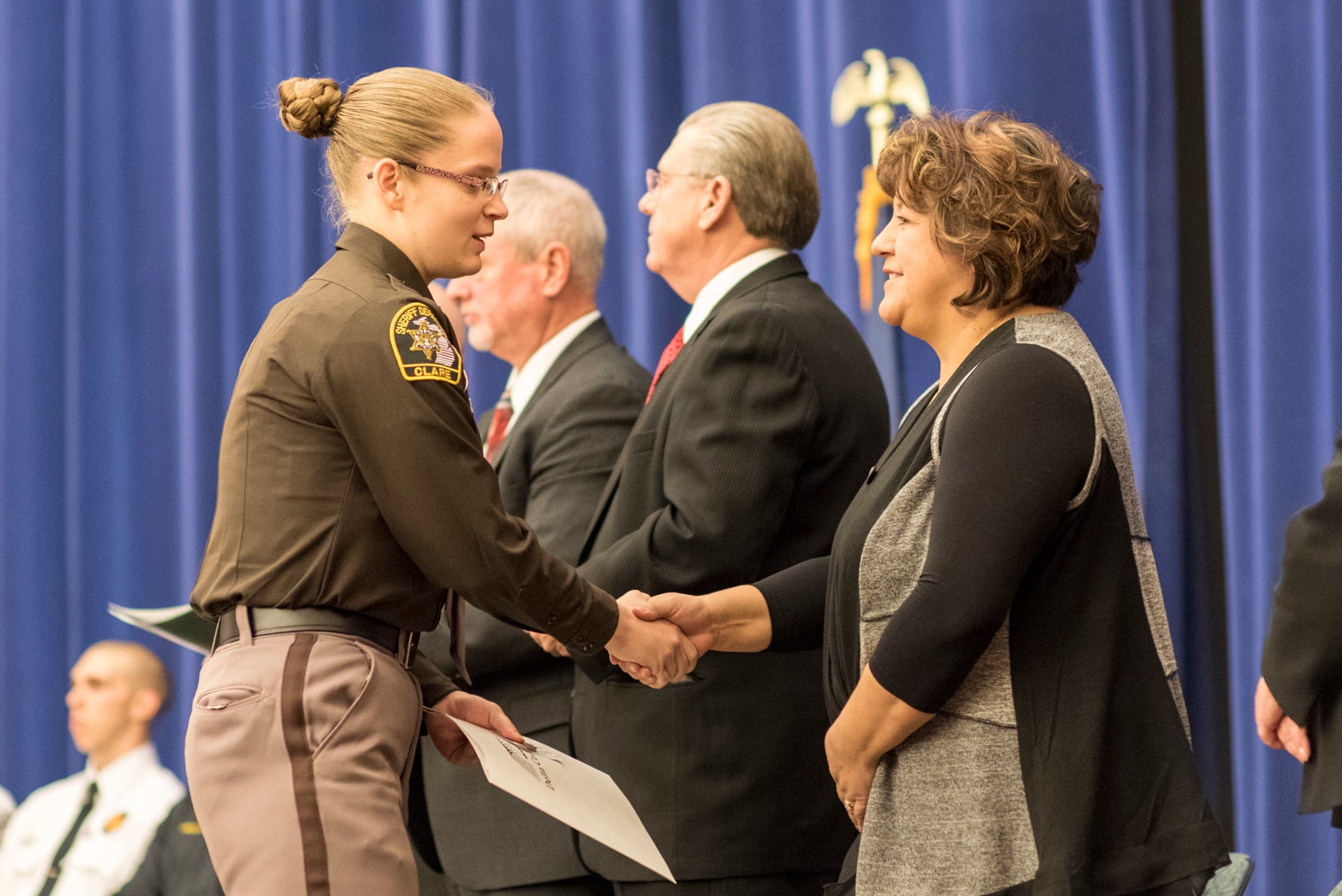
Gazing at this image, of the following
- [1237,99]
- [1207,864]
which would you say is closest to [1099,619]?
[1207,864]

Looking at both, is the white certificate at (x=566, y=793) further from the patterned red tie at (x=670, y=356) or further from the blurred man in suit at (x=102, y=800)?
the blurred man in suit at (x=102, y=800)

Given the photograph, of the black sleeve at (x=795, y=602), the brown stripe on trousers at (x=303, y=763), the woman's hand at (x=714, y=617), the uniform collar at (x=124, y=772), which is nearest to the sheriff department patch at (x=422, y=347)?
the brown stripe on trousers at (x=303, y=763)

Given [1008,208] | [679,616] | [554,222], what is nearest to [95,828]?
[554,222]

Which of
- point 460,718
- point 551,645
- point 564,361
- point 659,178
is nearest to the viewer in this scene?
point 460,718

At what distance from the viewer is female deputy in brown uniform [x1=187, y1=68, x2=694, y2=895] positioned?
1472 mm

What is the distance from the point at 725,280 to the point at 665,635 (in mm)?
645

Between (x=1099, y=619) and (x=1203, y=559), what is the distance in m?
1.56

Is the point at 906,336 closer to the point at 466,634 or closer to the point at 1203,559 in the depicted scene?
the point at 1203,559

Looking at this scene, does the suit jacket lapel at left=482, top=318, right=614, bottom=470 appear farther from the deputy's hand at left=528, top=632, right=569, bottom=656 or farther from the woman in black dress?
the woman in black dress

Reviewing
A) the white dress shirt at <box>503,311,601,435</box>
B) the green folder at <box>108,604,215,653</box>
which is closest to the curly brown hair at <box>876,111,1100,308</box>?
the green folder at <box>108,604,215,653</box>

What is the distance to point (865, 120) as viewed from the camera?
3352mm

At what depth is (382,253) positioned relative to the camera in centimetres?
168

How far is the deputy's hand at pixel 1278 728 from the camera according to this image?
5.04ft

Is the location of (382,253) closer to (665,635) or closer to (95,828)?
(665,635)
